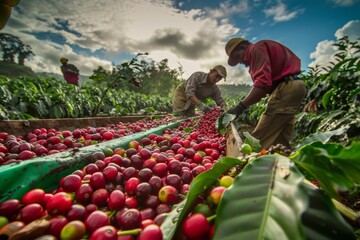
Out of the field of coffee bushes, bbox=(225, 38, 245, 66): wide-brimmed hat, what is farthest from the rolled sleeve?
the field of coffee bushes

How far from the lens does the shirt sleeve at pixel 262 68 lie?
10.4 ft

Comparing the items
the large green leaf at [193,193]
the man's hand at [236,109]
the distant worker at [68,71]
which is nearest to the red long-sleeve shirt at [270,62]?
the man's hand at [236,109]

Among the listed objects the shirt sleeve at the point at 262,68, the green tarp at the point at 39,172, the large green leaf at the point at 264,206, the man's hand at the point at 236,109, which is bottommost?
the green tarp at the point at 39,172

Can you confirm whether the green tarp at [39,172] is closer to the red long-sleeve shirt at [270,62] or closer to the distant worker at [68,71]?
the red long-sleeve shirt at [270,62]

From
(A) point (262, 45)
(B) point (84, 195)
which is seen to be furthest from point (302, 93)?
(B) point (84, 195)

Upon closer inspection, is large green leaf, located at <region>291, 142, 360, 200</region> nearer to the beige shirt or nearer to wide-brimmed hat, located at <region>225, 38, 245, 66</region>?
wide-brimmed hat, located at <region>225, 38, 245, 66</region>

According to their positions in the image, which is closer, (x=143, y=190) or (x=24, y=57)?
(x=143, y=190)

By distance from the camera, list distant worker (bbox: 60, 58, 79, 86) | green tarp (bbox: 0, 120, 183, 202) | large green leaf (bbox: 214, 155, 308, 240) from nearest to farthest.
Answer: large green leaf (bbox: 214, 155, 308, 240), green tarp (bbox: 0, 120, 183, 202), distant worker (bbox: 60, 58, 79, 86)

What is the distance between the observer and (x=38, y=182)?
1.11m

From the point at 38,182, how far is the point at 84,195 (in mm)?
343

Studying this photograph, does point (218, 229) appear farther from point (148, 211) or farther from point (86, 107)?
point (86, 107)

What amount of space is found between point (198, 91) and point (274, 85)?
3547mm

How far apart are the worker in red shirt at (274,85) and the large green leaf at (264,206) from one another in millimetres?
2866

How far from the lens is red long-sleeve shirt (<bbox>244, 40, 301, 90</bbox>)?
10.4 ft
